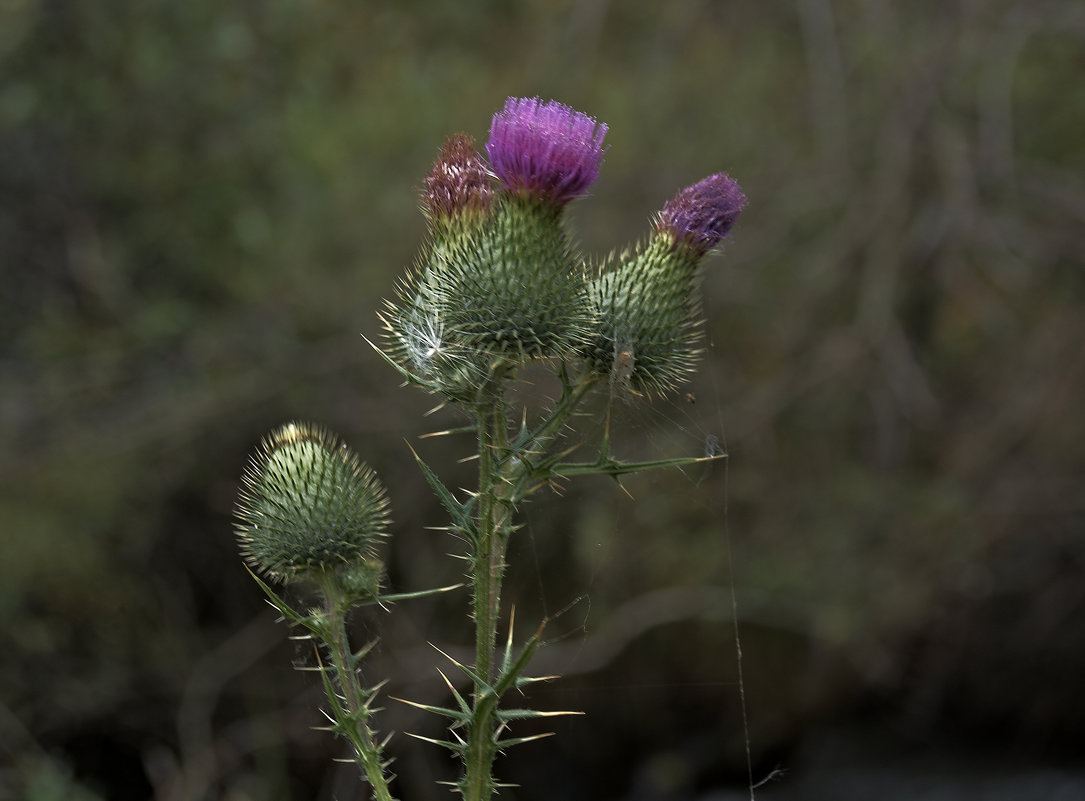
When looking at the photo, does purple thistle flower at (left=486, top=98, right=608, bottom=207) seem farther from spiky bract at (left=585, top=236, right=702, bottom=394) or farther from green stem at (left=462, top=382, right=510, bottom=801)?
green stem at (left=462, top=382, right=510, bottom=801)

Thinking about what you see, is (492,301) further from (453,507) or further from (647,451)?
(647,451)

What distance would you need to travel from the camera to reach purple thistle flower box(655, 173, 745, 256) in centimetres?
236

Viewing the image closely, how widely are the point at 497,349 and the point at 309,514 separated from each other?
0.48m

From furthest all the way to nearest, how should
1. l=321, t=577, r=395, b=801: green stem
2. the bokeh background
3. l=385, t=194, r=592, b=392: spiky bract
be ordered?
the bokeh background → l=385, t=194, r=592, b=392: spiky bract → l=321, t=577, r=395, b=801: green stem

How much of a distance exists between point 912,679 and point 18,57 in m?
6.89

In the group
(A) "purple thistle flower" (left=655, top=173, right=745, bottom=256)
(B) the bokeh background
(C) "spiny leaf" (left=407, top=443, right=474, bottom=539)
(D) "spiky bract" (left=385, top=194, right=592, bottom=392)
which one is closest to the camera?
(C) "spiny leaf" (left=407, top=443, right=474, bottom=539)

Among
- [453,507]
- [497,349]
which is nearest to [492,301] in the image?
[497,349]

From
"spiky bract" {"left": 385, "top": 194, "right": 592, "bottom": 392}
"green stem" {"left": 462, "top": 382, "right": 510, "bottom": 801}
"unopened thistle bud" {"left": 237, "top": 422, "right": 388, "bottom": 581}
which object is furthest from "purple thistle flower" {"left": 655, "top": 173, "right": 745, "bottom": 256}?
"unopened thistle bud" {"left": 237, "top": 422, "right": 388, "bottom": 581}

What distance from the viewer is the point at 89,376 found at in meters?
6.20

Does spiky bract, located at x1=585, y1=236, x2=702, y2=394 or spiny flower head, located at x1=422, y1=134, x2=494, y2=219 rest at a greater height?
spiny flower head, located at x1=422, y1=134, x2=494, y2=219

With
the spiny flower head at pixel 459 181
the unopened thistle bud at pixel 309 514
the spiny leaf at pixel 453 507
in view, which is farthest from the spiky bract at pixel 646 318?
the unopened thistle bud at pixel 309 514

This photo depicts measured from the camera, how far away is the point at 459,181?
2.26m

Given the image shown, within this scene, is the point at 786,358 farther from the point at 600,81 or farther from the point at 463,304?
the point at 463,304

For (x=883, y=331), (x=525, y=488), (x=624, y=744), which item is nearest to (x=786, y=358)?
(x=883, y=331)
